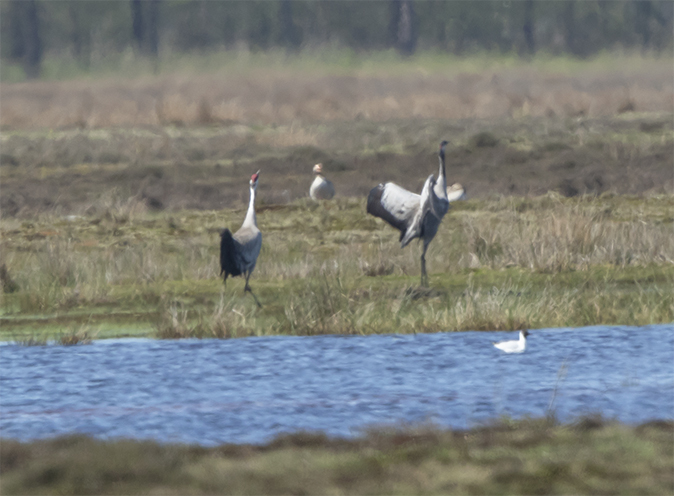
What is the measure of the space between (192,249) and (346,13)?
4524 centimetres

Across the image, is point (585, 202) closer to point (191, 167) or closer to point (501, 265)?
point (501, 265)

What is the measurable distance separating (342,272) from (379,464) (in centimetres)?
931

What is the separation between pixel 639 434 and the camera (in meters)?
8.38

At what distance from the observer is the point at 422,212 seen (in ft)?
53.3

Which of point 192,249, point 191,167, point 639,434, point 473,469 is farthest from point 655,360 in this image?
point 191,167

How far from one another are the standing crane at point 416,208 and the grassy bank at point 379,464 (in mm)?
7725

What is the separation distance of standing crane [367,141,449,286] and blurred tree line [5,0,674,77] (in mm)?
38067

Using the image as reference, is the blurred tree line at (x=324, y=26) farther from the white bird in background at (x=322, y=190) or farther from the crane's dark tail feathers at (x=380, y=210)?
the crane's dark tail feathers at (x=380, y=210)

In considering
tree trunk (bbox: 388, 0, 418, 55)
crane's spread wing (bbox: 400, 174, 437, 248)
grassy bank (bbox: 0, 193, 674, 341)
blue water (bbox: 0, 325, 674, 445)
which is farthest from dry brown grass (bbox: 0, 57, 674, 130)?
blue water (bbox: 0, 325, 674, 445)

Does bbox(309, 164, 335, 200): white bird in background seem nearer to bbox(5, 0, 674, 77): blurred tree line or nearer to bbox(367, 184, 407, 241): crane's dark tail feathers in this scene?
bbox(367, 184, 407, 241): crane's dark tail feathers

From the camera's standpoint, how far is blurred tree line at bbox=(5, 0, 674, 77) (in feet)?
187

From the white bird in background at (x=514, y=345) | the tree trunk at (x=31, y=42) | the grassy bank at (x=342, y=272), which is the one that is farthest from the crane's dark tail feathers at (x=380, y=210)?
the tree trunk at (x=31, y=42)

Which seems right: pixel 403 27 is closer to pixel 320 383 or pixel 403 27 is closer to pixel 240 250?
pixel 240 250

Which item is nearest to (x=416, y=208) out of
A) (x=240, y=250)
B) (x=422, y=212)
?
(x=422, y=212)
